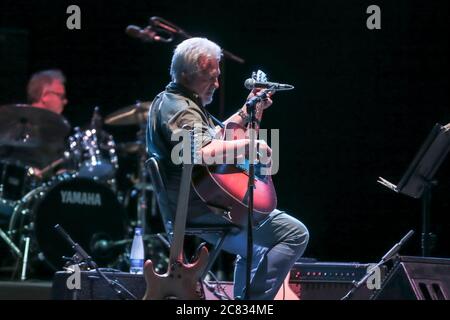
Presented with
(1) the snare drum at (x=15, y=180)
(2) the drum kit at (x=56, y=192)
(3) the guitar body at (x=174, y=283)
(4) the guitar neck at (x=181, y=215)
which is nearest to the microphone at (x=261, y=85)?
(4) the guitar neck at (x=181, y=215)

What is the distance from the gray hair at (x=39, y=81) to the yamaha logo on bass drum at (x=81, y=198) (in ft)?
3.37

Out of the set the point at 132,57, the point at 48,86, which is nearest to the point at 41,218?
the point at 48,86

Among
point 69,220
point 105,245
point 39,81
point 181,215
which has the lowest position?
point 105,245

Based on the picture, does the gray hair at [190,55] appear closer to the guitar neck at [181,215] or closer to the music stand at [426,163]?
the guitar neck at [181,215]

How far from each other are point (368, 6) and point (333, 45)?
0.53 m

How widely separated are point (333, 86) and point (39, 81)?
2682 millimetres

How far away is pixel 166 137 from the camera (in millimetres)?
4078

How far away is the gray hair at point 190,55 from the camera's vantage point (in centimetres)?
427

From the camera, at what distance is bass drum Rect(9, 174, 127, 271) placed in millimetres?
6633

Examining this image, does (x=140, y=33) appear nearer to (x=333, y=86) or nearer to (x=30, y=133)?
(x=30, y=133)

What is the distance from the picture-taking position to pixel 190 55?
4266mm

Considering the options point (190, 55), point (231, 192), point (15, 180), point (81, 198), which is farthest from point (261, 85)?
point (15, 180)

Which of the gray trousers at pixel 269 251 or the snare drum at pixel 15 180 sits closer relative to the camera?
the gray trousers at pixel 269 251

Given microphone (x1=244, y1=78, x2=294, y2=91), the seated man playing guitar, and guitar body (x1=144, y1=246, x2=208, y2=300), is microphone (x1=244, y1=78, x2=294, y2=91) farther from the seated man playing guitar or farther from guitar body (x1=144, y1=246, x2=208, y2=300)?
guitar body (x1=144, y1=246, x2=208, y2=300)
